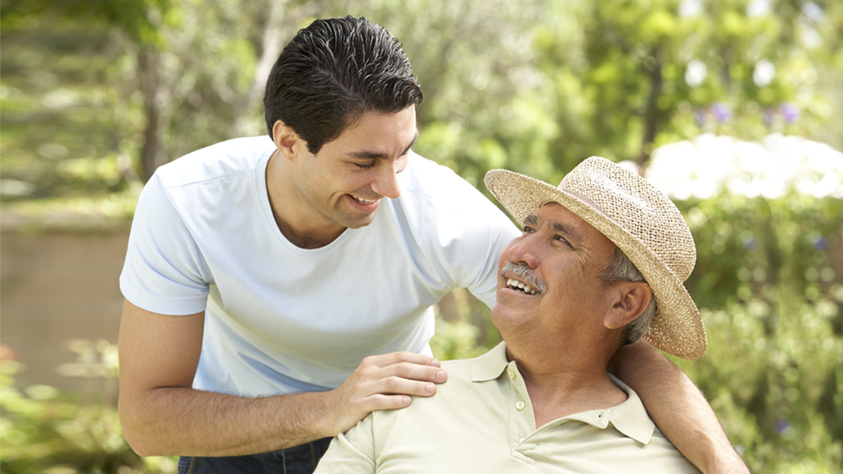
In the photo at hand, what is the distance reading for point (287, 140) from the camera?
2.09 m

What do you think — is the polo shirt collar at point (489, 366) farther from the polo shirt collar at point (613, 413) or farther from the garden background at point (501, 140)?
the garden background at point (501, 140)

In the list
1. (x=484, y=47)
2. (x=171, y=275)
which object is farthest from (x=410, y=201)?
(x=484, y=47)

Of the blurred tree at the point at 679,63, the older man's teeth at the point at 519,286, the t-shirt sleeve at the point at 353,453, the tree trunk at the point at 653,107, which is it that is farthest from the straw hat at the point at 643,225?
the tree trunk at the point at 653,107

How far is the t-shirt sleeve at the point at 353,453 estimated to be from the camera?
191 centimetres

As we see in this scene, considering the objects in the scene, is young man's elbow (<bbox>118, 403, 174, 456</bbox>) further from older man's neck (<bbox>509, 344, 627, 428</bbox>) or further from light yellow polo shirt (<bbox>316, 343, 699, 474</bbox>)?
older man's neck (<bbox>509, 344, 627, 428</bbox>)

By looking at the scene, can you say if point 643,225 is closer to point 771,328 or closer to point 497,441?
point 497,441

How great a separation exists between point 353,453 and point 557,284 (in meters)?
0.69

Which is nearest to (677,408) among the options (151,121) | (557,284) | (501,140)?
(557,284)

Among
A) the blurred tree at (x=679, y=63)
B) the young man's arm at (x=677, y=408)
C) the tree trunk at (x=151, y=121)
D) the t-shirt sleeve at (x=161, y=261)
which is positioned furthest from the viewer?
the blurred tree at (x=679, y=63)

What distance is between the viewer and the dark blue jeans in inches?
92.2

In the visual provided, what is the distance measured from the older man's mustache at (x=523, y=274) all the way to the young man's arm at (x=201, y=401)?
0.32 m

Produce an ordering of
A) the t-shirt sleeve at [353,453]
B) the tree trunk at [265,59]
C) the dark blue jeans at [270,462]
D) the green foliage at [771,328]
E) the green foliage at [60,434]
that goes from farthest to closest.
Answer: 1. the tree trunk at [265,59]
2. the green foliage at [771,328]
3. the green foliage at [60,434]
4. the dark blue jeans at [270,462]
5. the t-shirt sleeve at [353,453]

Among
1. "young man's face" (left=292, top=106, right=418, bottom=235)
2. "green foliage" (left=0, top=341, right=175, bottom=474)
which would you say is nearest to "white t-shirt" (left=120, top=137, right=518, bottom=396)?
"young man's face" (left=292, top=106, right=418, bottom=235)

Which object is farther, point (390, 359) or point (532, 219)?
point (532, 219)
